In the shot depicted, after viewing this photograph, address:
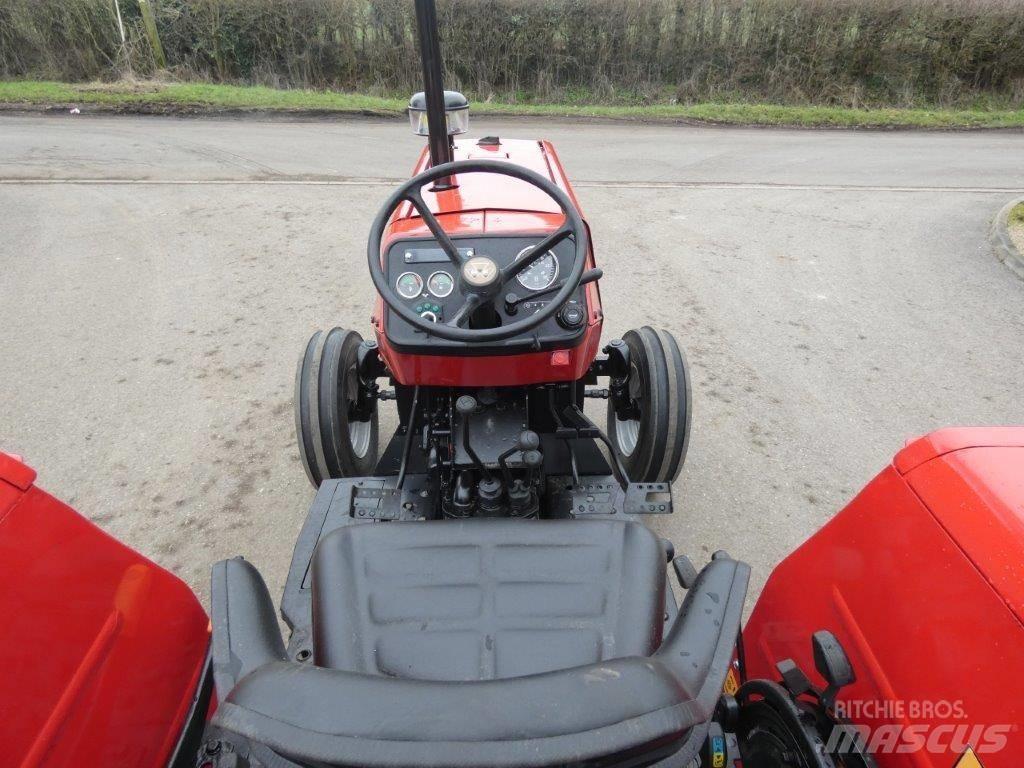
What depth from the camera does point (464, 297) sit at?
77.9 inches

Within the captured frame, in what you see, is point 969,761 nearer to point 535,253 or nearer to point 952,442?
point 952,442

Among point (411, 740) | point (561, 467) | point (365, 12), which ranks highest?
point (365, 12)

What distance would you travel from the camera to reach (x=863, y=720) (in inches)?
51.1

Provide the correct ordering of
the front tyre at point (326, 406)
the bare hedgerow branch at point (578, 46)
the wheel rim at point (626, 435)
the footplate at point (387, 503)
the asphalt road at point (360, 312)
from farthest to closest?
1. the bare hedgerow branch at point (578, 46)
2. the wheel rim at point (626, 435)
3. the asphalt road at point (360, 312)
4. the front tyre at point (326, 406)
5. the footplate at point (387, 503)

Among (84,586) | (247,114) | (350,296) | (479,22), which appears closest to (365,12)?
(479,22)

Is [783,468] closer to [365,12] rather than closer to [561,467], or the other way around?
[561,467]

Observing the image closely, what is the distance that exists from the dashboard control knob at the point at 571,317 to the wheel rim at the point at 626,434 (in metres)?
1.15

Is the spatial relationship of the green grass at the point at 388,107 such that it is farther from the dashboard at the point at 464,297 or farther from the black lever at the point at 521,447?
the black lever at the point at 521,447

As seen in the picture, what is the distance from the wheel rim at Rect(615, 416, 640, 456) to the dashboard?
1156 millimetres

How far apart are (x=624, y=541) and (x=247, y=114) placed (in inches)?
433

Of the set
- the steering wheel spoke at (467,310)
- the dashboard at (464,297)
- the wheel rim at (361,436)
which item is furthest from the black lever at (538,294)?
the wheel rim at (361,436)

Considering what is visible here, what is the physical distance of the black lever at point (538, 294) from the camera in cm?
190

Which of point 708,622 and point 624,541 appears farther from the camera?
point 624,541

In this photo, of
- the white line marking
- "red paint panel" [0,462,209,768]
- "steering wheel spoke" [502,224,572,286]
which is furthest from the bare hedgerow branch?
"red paint panel" [0,462,209,768]
